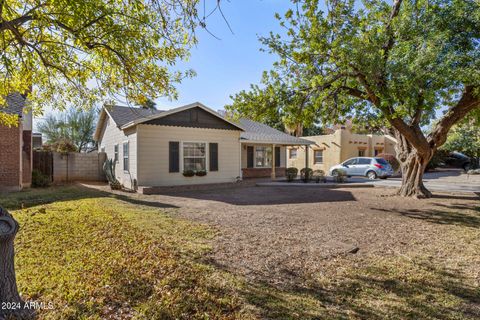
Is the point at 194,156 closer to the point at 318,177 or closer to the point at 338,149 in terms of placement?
the point at 318,177

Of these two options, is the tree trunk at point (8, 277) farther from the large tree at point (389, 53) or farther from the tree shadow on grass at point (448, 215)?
the tree shadow on grass at point (448, 215)

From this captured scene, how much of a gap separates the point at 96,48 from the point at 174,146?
8.27 metres

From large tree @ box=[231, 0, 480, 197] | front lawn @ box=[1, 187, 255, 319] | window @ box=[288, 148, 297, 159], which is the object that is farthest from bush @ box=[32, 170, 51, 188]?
window @ box=[288, 148, 297, 159]

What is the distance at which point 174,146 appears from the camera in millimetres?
13672

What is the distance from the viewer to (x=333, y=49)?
26.6ft

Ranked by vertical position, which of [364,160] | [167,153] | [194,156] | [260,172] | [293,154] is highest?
[293,154]

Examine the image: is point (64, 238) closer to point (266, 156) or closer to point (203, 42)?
point (203, 42)

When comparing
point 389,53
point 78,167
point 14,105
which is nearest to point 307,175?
point 389,53

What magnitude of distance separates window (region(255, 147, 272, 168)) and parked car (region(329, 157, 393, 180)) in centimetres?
454

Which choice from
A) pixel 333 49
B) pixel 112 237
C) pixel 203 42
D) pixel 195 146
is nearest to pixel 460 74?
pixel 333 49

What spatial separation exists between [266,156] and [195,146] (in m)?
6.79

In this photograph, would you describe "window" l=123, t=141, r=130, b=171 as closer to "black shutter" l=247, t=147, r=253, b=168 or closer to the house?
the house

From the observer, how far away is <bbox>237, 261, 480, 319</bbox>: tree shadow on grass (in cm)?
307

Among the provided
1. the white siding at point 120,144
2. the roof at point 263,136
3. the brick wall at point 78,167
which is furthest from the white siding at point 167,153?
the brick wall at point 78,167
